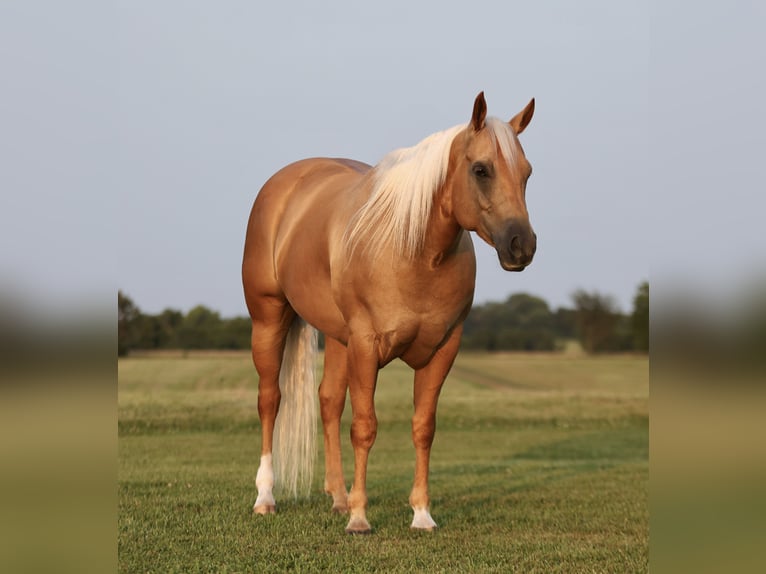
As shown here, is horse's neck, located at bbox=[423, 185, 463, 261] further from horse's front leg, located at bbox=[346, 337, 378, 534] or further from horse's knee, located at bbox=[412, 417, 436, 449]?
horse's knee, located at bbox=[412, 417, 436, 449]

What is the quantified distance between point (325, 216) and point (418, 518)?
8.13ft

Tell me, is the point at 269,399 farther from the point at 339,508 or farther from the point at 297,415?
the point at 339,508

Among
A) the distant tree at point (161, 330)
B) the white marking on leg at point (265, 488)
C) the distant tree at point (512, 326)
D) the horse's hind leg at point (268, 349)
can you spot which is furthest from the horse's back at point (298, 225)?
the distant tree at point (512, 326)

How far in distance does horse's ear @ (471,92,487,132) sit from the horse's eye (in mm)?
251

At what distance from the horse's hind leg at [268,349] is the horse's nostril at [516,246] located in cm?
320

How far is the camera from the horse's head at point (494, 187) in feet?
16.3

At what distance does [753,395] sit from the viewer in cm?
152

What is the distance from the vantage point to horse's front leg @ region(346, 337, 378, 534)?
19.4 ft

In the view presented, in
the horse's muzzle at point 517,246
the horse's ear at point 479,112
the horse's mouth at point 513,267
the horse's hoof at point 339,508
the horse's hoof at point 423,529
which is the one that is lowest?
the horse's hoof at point 339,508

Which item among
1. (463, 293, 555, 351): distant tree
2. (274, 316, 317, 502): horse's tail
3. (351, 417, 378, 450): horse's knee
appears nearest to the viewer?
(351, 417, 378, 450): horse's knee

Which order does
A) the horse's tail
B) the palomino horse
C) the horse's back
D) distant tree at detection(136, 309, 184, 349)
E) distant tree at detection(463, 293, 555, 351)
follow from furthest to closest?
distant tree at detection(463, 293, 555, 351) → distant tree at detection(136, 309, 184, 349) → the horse's tail → the horse's back → the palomino horse

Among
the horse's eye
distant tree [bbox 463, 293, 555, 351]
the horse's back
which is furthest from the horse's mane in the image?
distant tree [bbox 463, 293, 555, 351]

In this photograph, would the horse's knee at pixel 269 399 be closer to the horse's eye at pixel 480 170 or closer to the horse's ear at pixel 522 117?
the horse's eye at pixel 480 170

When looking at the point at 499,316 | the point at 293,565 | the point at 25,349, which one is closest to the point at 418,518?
the point at 293,565
